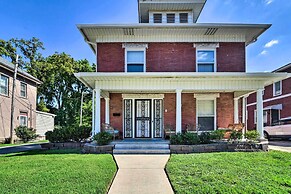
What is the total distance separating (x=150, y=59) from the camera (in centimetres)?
1325

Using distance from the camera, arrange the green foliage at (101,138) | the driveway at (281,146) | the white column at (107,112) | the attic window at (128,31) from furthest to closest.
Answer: the white column at (107,112), the attic window at (128,31), the driveway at (281,146), the green foliage at (101,138)

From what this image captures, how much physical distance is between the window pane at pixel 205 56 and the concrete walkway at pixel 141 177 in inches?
258

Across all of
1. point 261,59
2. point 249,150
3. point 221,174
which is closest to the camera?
point 221,174

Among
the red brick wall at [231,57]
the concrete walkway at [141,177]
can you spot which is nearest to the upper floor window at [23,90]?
the concrete walkway at [141,177]

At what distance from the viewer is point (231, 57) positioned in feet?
43.9

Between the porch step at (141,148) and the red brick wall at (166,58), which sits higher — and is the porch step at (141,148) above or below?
below

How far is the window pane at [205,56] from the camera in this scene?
1327 cm

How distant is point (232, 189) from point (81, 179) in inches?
127

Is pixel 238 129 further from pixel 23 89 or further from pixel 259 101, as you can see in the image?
pixel 23 89

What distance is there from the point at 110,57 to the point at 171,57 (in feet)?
10.6

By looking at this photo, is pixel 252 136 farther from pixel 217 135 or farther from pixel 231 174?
pixel 231 174

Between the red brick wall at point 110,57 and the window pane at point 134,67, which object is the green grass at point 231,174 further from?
the red brick wall at point 110,57

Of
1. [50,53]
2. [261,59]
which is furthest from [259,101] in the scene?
[50,53]

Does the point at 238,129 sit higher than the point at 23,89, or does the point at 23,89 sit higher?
the point at 23,89
